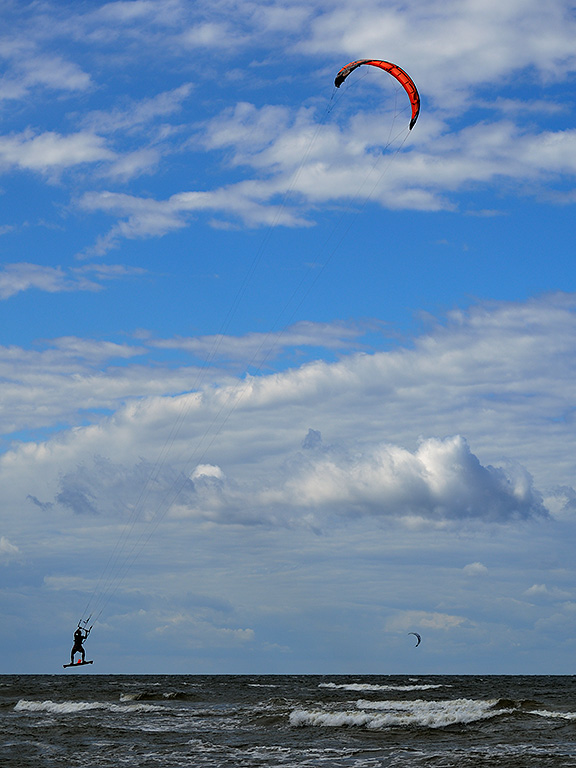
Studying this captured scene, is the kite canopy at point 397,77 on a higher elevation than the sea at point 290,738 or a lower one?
higher

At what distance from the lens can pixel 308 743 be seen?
2441cm

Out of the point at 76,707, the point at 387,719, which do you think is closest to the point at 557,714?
the point at 387,719

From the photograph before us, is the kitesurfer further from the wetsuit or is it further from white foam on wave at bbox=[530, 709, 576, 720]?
white foam on wave at bbox=[530, 709, 576, 720]

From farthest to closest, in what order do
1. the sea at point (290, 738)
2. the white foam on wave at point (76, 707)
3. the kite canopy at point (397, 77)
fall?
the white foam on wave at point (76, 707)
the kite canopy at point (397, 77)
the sea at point (290, 738)

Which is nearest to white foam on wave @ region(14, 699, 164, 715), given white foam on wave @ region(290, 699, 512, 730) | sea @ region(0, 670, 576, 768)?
sea @ region(0, 670, 576, 768)

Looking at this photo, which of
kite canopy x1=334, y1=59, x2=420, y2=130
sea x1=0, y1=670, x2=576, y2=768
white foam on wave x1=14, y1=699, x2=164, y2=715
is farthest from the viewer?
white foam on wave x1=14, y1=699, x2=164, y2=715

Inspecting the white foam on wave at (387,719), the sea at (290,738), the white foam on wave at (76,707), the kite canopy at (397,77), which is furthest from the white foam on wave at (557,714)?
the kite canopy at (397,77)

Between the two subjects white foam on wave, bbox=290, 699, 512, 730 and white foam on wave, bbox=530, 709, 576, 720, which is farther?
white foam on wave, bbox=530, 709, 576, 720

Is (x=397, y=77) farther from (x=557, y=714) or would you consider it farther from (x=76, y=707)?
(x=76, y=707)

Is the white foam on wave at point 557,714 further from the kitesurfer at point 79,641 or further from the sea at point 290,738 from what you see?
the kitesurfer at point 79,641

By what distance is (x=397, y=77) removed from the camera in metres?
27.9

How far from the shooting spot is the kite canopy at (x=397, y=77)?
27.4 meters

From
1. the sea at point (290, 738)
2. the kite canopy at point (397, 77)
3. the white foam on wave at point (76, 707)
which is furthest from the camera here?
the white foam on wave at point (76, 707)

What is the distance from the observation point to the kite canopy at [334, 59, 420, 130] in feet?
89.8
